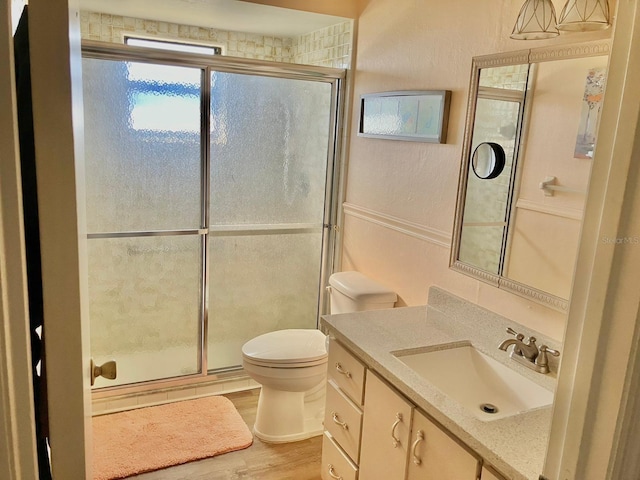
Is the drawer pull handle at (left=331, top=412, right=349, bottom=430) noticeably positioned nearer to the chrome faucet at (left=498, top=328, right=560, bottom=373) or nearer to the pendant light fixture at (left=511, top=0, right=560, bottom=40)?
the chrome faucet at (left=498, top=328, right=560, bottom=373)

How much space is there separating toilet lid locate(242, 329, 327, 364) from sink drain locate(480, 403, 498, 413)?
3.48ft

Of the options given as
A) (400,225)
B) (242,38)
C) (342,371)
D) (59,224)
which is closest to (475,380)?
(342,371)

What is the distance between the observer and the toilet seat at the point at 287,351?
2.57 metres

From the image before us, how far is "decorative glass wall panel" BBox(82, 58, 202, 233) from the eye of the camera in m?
2.69

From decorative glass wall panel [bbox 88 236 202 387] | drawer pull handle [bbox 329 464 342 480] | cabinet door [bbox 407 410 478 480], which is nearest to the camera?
cabinet door [bbox 407 410 478 480]

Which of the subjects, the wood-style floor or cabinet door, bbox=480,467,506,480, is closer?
cabinet door, bbox=480,467,506,480

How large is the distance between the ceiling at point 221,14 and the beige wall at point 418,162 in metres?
0.46

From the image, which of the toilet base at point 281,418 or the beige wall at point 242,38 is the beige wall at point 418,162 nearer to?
the beige wall at point 242,38

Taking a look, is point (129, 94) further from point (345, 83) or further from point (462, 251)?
point (462, 251)

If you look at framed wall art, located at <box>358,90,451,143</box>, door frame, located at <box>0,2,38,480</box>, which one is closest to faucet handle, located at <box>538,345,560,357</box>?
framed wall art, located at <box>358,90,451,143</box>

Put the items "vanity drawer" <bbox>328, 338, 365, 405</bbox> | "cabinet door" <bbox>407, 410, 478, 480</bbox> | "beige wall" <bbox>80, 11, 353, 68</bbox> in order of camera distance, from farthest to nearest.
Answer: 1. "beige wall" <bbox>80, 11, 353, 68</bbox>
2. "vanity drawer" <bbox>328, 338, 365, 405</bbox>
3. "cabinet door" <bbox>407, 410, 478, 480</bbox>

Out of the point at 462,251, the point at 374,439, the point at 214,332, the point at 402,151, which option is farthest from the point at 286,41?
the point at 374,439

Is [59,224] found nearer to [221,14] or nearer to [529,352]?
[529,352]

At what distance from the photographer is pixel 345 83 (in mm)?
3096
